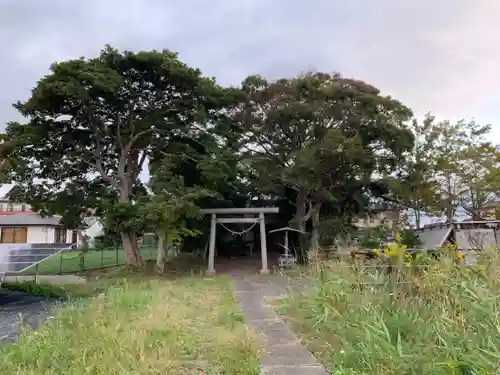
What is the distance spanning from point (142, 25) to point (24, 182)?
30.3 feet

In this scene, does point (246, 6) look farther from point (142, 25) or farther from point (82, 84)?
point (82, 84)

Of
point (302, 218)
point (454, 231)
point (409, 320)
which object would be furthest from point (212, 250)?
A: point (409, 320)

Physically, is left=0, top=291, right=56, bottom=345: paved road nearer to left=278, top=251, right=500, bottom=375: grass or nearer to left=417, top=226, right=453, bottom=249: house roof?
left=278, top=251, right=500, bottom=375: grass

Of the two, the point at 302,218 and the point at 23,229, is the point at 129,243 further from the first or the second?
the point at 23,229

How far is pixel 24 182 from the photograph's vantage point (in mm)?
15164

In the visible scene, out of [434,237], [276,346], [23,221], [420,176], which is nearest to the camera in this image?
[276,346]

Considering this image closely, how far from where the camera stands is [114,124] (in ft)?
49.9

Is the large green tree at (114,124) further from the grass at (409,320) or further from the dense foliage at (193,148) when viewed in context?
the grass at (409,320)

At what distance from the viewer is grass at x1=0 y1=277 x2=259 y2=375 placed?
11.8ft

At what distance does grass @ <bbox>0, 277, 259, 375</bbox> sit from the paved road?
51 cm

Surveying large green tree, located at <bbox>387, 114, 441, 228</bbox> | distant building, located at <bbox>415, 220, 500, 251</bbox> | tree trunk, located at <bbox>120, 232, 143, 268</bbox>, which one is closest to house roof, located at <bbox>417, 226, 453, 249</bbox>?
distant building, located at <bbox>415, 220, 500, 251</bbox>

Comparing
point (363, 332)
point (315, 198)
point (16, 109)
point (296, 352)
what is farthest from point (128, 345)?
→ point (315, 198)

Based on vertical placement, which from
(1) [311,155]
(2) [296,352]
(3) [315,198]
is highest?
(1) [311,155]

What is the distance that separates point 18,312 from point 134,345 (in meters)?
5.35
